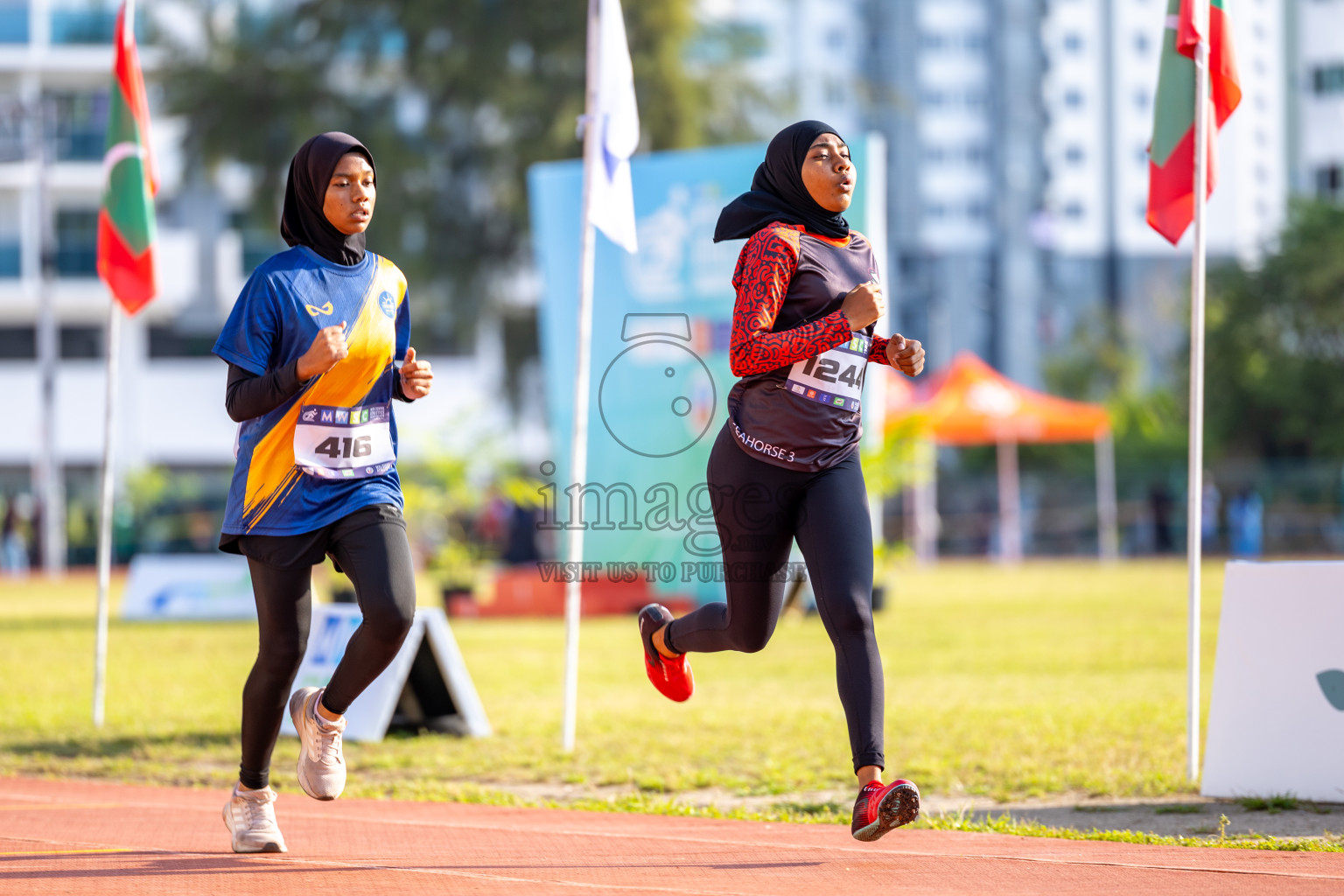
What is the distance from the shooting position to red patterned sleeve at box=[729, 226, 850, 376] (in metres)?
4.81

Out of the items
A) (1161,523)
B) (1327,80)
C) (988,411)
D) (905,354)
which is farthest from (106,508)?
(1327,80)

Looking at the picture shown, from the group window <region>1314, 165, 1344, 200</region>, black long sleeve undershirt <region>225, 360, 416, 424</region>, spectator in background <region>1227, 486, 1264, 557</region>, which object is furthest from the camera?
window <region>1314, 165, 1344, 200</region>

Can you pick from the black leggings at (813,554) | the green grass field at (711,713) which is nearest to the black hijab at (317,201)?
the black leggings at (813,554)

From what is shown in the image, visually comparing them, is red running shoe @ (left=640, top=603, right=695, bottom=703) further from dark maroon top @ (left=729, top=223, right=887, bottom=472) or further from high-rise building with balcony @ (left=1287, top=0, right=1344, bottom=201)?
high-rise building with balcony @ (left=1287, top=0, right=1344, bottom=201)

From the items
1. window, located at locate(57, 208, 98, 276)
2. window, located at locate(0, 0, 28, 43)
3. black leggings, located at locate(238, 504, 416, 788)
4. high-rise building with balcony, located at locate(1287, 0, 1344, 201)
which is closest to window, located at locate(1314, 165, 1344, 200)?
high-rise building with balcony, located at locate(1287, 0, 1344, 201)

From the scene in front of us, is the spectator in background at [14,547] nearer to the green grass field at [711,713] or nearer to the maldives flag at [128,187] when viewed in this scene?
the green grass field at [711,713]

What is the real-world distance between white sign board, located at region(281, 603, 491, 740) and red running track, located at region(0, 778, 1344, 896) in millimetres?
1972

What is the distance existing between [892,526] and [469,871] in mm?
38106

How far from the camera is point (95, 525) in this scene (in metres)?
40.1

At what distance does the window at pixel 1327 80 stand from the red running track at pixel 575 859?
5626cm

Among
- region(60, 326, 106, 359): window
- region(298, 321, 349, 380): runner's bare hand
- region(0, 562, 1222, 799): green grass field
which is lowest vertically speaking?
region(0, 562, 1222, 799): green grass field

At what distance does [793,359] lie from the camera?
15.8 feet

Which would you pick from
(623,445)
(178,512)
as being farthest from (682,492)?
(178,512)

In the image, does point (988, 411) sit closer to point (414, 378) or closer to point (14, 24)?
point (414, 378)
